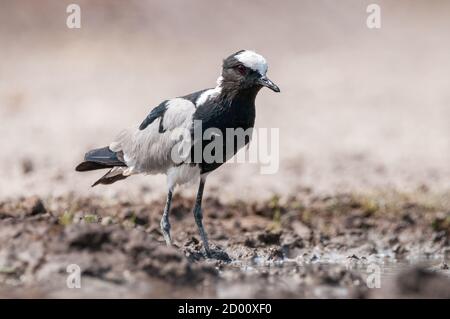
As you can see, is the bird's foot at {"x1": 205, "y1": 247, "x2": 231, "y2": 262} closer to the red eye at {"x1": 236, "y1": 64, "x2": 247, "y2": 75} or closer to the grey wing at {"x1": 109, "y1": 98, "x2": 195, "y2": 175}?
the grey wing at {"x1": 109, "y1": 98, "x2": 195, "y2": 175}

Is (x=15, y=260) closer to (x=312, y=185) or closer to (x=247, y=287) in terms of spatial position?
(x=247, y=287)

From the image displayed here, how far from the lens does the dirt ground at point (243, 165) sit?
22.7 feet

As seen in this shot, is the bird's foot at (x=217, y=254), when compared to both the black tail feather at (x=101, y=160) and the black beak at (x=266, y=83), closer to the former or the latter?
the black tail feather at (x=101, y=160)

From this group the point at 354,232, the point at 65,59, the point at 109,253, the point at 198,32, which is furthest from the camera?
the point at 198,32

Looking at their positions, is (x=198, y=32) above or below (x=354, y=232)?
above

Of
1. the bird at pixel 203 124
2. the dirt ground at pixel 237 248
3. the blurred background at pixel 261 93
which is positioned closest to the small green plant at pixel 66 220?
the dirt ground at pixel 237 248

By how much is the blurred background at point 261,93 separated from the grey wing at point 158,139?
2074mm

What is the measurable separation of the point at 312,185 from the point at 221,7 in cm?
822

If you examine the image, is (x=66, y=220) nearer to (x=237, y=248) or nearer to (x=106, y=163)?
(x=106, y=163)

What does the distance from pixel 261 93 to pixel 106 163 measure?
286 inches

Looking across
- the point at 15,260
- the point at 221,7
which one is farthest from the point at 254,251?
the point at 221,7

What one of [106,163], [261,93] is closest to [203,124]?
[106,163]

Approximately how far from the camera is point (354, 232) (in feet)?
34.3
